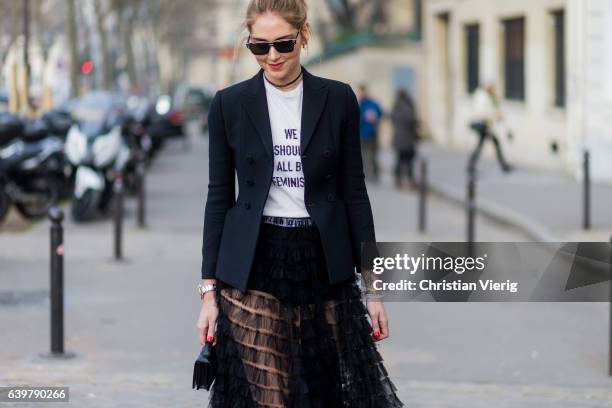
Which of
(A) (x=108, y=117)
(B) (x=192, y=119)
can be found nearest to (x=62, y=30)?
(B) (x=192, y=119)

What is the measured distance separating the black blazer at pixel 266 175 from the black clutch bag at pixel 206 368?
0.79 ft

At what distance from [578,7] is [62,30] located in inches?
2360

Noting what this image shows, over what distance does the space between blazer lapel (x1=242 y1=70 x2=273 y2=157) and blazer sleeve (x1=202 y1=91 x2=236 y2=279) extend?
0.32 feet

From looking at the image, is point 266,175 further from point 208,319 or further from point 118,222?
point 118,222

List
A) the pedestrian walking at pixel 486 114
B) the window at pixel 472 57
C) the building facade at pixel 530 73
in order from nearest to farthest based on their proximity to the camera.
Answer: the building facade at pixel 530 73 → the pedestrian walking at pixel 486 114 → the window at pixel 472 57

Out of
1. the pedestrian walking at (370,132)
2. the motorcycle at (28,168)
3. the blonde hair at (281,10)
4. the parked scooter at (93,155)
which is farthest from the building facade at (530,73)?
the blonde hair at (281,10)

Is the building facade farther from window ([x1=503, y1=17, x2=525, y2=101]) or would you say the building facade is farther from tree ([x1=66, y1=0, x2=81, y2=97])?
tree ([x1=66, y1=0, x2=81, y2=97])

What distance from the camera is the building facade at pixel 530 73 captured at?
78.7ft

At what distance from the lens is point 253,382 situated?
14.6 ft

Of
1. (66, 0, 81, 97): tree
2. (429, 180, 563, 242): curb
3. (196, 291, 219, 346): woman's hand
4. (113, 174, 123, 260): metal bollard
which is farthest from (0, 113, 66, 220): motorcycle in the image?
(66, 0, 81, 97): tree

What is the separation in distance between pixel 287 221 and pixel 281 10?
0.66 metres

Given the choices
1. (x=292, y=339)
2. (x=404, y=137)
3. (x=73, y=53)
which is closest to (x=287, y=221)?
(x=292, y=339)

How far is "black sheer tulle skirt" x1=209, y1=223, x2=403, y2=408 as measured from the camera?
4.47 meters

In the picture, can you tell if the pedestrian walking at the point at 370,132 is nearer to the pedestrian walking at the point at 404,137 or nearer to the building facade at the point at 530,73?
the pedestrian walking at the point at 404,137
